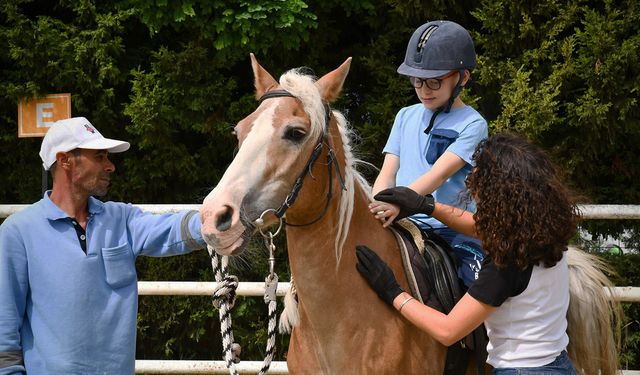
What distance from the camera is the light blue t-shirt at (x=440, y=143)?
3314 mm

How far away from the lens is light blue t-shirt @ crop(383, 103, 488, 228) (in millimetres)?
3314

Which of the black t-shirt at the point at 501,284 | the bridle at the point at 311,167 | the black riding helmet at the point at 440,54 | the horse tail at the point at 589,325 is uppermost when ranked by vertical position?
the black riding helmet at the point at 440,54

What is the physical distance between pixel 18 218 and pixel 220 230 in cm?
103

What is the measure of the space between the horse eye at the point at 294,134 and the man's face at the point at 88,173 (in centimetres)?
86

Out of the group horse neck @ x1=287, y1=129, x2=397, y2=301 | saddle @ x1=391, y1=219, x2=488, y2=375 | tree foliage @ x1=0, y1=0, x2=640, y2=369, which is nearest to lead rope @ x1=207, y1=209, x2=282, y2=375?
horse neck @ x1=287, y1=129, x2=397, y2=301

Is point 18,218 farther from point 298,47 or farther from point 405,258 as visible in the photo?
point 298,47

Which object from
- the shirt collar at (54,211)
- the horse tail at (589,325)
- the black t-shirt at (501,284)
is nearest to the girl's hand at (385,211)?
the black t-shirt at (501,284)

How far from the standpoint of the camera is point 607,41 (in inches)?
207

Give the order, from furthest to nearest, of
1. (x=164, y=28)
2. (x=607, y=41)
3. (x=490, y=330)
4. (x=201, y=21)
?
1. (x=164, y=28)
2. (x=201, y=21)
3. (x=607, y=41)
4. (x=490, y=330)

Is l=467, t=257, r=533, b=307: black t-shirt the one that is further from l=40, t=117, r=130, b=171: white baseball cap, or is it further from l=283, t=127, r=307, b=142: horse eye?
l=40, t=117, r=130, b=171: white baseball cap

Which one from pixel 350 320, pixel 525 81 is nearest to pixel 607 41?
pixel 525 81

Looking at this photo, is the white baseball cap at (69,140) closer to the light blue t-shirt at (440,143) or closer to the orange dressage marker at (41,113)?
the light blue t-shirt at (440,143)

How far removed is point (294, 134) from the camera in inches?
110

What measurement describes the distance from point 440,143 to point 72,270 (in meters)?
1.63
